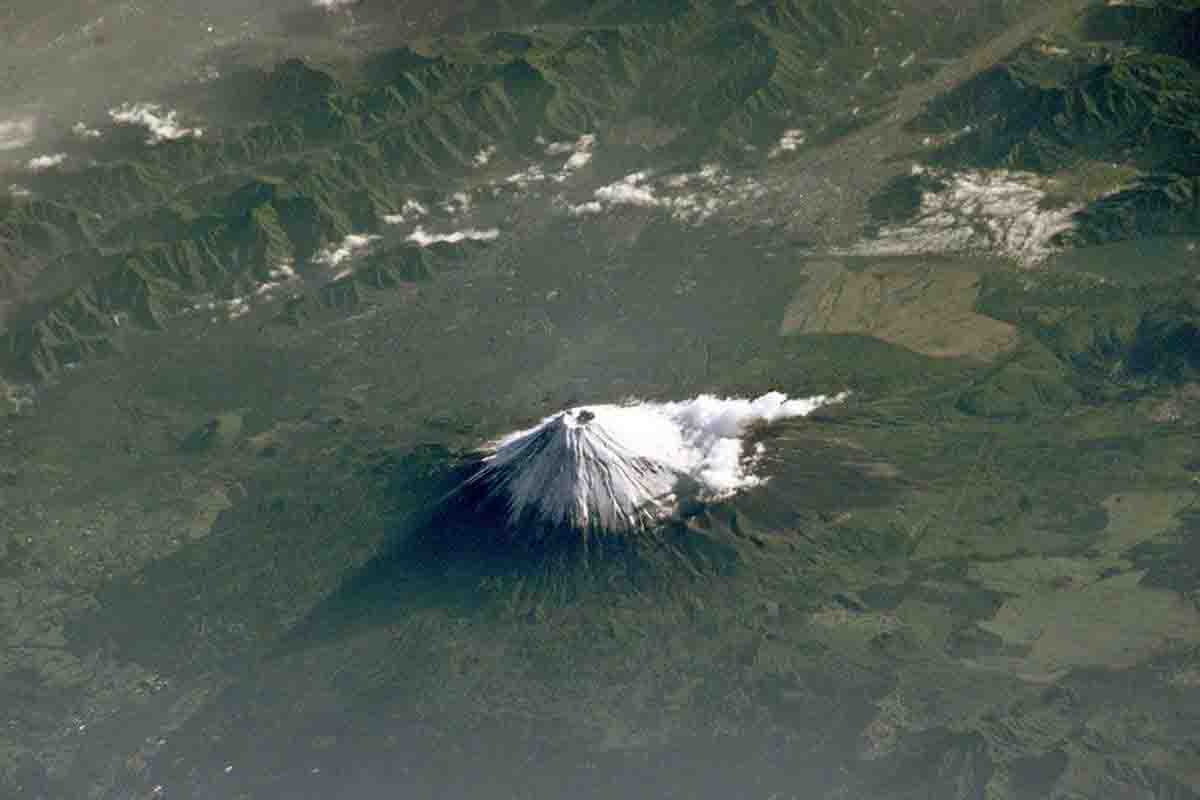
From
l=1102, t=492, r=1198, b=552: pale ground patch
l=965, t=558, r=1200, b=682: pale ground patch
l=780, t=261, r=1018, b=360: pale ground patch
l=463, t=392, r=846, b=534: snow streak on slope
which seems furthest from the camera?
l=780, t=261, r=1018, b=360: pale ground patch

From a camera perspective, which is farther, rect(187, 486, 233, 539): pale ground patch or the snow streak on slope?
rect(187, 486, 233, 539): pale ground patch

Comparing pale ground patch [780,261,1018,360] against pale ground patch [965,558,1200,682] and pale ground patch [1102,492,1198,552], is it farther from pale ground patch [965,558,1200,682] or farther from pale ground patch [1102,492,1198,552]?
pale ground patch [965,558,1200,682]

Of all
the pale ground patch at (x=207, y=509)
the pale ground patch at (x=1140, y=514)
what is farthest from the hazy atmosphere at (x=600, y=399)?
the pale ground patch at (x=207, y=509)

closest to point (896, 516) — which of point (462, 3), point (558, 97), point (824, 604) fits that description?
point (824, 604)

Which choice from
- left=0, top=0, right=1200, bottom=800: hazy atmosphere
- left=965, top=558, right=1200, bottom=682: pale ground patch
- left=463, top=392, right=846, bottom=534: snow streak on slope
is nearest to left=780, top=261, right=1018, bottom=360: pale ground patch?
left=0, top=0, right=1200, bottom=800: hazy atmosphere

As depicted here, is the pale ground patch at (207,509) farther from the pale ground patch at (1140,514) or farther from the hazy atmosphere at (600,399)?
the pale ground patch at (1140,514)

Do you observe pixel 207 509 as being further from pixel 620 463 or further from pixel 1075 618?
pixel 1075 618
